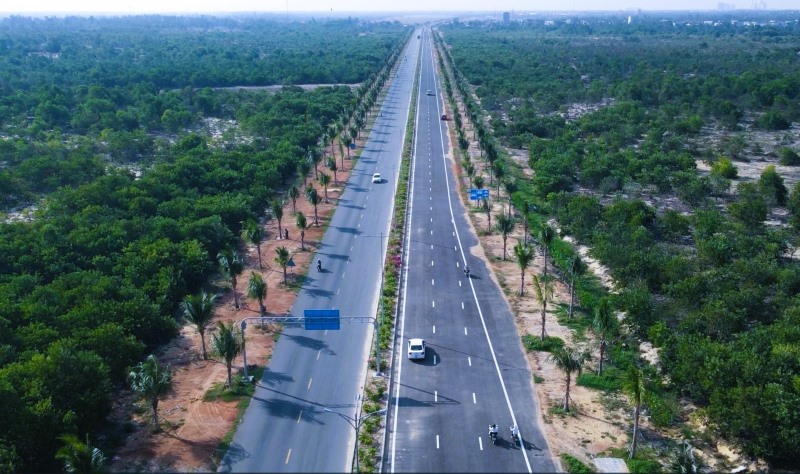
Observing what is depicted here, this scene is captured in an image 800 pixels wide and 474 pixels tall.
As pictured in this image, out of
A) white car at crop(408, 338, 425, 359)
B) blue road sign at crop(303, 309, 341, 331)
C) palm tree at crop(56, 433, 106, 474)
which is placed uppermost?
blue road sign at crop(303, 309, 341, 331)

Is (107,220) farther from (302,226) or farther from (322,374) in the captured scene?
(322,374)

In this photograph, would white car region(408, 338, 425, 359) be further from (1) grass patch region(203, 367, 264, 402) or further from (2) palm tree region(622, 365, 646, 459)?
(2) palm tree region(622, 365, 646, 459)

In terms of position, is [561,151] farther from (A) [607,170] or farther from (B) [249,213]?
(B) [249,213]

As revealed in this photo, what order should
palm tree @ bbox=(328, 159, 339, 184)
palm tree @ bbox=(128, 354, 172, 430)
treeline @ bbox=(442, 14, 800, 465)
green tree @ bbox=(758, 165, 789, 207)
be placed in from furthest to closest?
palm tree @ bbox=(328, 159, 339, 184)
green tree @ bbox=(758, 165, 789, 207)
treeline @ bbox=(442, 14, 800, 465)
palm tree @ bbox=(128, 354, 172, 430)

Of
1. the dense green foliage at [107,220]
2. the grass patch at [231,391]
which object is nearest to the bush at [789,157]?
the dense green foliage at [107,220]

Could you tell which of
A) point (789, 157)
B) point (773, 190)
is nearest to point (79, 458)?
point (773, 190)

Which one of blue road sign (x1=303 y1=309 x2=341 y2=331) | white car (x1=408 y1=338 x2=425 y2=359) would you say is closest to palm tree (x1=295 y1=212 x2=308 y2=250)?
white car (x1=408 y1=338 x2=425 y2=359)
